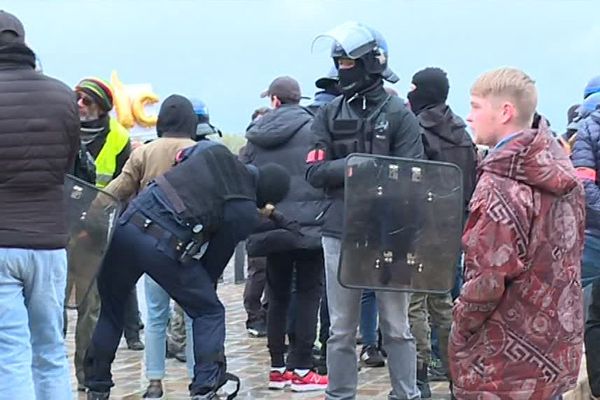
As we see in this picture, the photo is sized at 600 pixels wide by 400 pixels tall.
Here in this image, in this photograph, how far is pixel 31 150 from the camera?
5.21 m

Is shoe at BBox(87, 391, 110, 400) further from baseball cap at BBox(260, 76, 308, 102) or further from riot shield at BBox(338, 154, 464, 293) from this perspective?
baseball cap at BBox(260, 76, 308, 102)

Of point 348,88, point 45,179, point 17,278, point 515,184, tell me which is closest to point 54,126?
point 45,179

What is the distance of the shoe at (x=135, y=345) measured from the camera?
9.16m

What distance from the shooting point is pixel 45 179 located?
5.25 meters

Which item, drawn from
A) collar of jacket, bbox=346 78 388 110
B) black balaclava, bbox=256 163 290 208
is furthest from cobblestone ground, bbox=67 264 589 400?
collar of jacket, bbox=346 78 388 110

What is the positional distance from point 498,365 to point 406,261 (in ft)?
6.14

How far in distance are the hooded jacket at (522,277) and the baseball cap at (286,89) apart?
3.70 metres

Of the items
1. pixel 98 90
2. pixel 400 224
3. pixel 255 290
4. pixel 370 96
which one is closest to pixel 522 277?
pixel 400 224

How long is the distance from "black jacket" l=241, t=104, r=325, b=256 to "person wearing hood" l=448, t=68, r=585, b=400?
3.17 metres

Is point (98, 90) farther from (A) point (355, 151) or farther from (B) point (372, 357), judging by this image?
(B) point (372, 357)

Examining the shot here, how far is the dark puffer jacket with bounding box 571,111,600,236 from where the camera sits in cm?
648

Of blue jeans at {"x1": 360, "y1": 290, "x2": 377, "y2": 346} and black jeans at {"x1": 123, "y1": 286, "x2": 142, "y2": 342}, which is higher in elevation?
blue jeans at {"x1": 360, "y1": 290, "x2": 377, "y2": 346}

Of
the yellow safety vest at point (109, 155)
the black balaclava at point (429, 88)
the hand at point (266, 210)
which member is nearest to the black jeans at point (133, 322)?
the yellow safety vest at point (109, 155)

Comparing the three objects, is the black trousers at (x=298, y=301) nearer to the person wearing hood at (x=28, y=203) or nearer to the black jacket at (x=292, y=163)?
Answer: the black jacket at (x=292, y=163)
